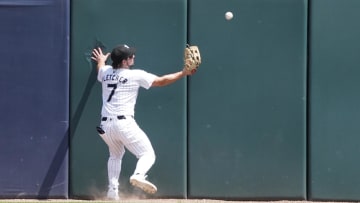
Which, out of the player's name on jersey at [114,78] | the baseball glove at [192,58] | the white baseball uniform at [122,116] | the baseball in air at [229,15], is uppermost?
the baseball in air at [229,15]

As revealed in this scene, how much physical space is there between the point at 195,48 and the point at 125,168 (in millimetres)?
1617

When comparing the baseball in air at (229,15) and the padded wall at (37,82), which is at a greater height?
the baseball in air at (229,15)

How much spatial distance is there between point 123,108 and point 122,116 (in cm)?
8

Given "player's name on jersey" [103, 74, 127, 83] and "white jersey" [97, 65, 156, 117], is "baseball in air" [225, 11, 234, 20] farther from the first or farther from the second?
"player's name on jersey" [103, 74, 127, 83]

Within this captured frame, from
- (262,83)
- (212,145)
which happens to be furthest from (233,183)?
(262,83)

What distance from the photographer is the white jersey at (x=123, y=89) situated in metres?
9.38

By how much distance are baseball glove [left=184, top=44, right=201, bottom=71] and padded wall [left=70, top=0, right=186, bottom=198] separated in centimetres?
62

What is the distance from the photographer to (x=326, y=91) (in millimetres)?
9844

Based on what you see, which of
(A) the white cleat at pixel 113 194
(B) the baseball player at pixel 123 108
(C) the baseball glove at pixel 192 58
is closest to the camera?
(C) the baseball glove at pixel 192 58

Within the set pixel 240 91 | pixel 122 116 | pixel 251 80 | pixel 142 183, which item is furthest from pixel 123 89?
pixel 251 80

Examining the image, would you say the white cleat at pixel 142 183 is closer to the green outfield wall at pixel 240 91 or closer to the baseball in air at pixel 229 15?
the green outfield wall at pixel 240 91

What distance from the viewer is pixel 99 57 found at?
386 inches

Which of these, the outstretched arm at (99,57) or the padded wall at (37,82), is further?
the padded wall at (37,82)

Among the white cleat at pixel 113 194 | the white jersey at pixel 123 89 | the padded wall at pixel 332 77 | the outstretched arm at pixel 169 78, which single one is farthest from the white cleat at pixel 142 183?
the padded wall at pixel 332 77
